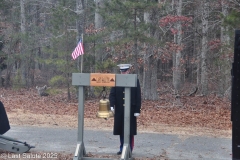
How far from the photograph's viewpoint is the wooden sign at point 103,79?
912 cm

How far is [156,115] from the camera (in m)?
19.8

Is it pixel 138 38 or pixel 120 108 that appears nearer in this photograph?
pixel 120 108

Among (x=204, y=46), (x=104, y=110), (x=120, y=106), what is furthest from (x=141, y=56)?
(x=104, y=110)

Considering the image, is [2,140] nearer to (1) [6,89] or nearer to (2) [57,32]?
(2) [57,32]

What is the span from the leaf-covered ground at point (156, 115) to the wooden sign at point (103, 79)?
5081 millimetres

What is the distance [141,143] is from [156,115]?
829cm

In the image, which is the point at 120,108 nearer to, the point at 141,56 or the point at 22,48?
the point at 141,56

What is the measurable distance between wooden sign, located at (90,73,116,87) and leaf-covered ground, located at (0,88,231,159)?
200 inches

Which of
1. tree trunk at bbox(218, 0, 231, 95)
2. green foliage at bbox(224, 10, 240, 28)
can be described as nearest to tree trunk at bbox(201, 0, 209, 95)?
tree trunk at bbox(218, 0, 231, 95)

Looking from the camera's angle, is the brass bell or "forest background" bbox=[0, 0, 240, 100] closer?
the brass bell

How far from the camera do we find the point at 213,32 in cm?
3078

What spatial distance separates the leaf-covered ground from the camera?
1498 centimetres

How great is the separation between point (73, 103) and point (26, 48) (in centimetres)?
1100

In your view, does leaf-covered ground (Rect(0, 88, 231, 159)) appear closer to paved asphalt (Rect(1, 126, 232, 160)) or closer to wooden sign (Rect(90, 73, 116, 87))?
paved asphalt (Rect(1, 126, 232, 160))
